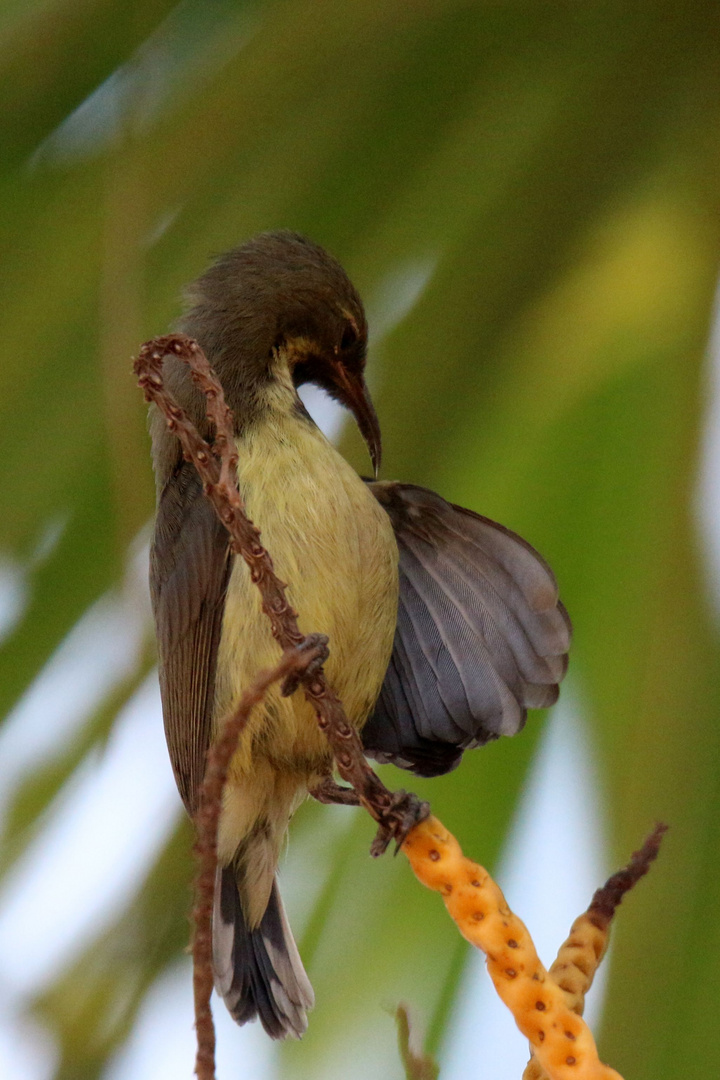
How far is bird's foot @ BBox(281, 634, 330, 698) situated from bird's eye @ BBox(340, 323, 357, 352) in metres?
0.76

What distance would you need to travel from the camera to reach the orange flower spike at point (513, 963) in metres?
0.97

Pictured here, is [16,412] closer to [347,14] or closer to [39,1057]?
[347,14]

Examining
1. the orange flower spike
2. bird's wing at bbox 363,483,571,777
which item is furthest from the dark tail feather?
the orange flower spike

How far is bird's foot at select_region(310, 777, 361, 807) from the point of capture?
77.8 inches

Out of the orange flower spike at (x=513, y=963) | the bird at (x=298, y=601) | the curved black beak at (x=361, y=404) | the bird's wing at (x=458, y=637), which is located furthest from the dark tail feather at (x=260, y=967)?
the orange flower spike at (x=513, y=963)

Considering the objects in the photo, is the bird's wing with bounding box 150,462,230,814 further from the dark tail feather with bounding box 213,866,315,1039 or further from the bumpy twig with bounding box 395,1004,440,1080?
the bumpy twig with bounding box 395,1004,440,1080

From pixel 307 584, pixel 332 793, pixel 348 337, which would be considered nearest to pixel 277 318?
pixel 348 337

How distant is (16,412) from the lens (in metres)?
1.58

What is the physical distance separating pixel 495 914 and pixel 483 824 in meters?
0.53

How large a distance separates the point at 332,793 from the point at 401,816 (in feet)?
2.58

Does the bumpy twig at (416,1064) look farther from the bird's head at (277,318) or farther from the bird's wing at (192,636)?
the bird's head at (277,318)

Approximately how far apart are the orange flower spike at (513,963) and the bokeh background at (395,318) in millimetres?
397

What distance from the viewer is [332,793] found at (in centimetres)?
204

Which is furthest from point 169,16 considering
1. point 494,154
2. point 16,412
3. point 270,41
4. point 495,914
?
point 495,914
